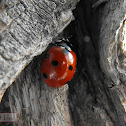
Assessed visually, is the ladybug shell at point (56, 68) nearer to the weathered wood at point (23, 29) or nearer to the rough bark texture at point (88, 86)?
the rough bark texture at point (88, 86)

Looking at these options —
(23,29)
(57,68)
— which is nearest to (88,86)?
(57,68)

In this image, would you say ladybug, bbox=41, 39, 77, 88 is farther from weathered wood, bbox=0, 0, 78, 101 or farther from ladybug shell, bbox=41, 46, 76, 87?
weathered wood, bbox=0, 0, 78, 101

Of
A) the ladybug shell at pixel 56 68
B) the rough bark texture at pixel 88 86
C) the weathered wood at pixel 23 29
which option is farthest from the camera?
the ladybug shell at pixel 56 68

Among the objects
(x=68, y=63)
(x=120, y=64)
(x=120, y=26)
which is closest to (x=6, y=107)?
(x=68, y=63)

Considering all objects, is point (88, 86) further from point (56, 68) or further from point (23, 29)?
point (23, 29)

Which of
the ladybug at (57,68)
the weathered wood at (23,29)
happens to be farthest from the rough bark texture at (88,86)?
the weathered wood at (23,29)

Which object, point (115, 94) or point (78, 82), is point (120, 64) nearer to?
point (115, 94)
